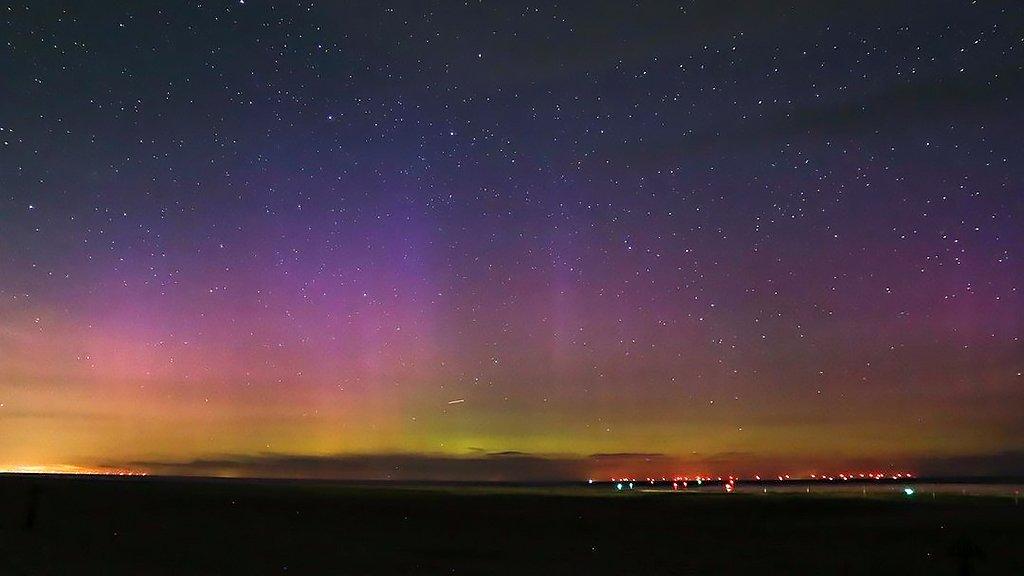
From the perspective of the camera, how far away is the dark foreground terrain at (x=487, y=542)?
23.0 meters

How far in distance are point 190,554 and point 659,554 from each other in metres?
15.6

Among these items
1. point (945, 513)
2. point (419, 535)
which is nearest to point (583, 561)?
point (419, 535)

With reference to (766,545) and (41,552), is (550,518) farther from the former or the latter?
(41,552)

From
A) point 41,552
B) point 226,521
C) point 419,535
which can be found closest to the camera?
point 41,552

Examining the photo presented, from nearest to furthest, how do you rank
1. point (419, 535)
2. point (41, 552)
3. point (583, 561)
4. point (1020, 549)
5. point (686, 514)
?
point (41, 552)
point (583, 561)
point (1020, 549)
point (419, 535)
point (686, 514)

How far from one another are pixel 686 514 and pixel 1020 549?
23086 mm

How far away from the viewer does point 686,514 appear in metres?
52.3

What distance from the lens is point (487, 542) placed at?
32.9 metres

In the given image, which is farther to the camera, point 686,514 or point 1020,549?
point 686,514

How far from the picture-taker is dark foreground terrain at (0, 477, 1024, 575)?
2298 centimetres

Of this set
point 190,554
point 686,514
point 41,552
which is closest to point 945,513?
point 686,514

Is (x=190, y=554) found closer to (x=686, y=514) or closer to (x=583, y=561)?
(x=583, y=561)

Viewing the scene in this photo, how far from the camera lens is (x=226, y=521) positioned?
39156mm

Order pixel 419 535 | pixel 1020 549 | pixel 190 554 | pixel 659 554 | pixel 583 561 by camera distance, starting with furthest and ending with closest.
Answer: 1. pixel 419 535
2. pixel 1020 549
3. pixel 659 554
4. pixel 583 561
5. pixel 190 554
